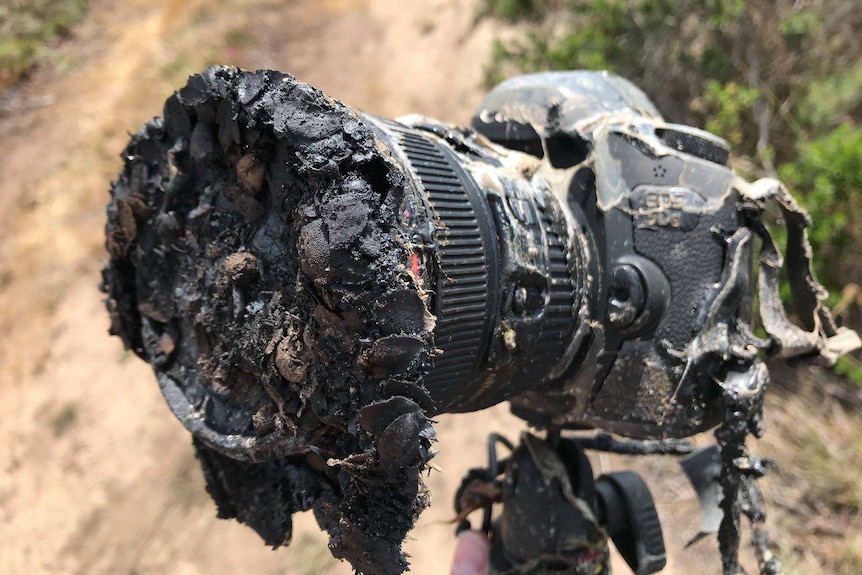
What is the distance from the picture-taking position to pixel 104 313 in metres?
2.39

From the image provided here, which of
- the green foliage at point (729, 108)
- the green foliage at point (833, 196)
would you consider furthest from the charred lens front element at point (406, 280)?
the green foliage at point (729, 108)

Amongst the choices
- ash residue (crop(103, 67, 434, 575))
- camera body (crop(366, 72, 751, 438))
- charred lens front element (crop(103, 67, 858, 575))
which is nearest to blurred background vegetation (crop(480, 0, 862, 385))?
charred lens front element (crop(103, 67, 858, 575))

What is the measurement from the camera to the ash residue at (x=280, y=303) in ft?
1.37

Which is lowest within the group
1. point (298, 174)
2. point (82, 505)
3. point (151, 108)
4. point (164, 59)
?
point (82, 505)

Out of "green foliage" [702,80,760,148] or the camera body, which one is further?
"green foliage" [702,80,760,148]

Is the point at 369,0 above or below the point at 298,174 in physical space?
above

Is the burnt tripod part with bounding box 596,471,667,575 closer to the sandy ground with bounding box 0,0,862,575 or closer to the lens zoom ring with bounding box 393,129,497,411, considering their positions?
the lens zoom ring with bounding box 393,129,497,411

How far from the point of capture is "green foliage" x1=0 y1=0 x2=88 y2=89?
2977 millimetres

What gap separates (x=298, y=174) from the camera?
461 millimetres

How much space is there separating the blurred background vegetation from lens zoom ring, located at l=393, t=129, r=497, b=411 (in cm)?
109

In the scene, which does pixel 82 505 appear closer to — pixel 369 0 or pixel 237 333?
pixel 237 333

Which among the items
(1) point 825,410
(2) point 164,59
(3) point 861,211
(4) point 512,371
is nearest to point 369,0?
(2) point 164,59

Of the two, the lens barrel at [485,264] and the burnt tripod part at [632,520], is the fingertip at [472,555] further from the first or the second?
the lens barrel at [485,264]

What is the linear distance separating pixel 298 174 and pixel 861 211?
1326 mm
